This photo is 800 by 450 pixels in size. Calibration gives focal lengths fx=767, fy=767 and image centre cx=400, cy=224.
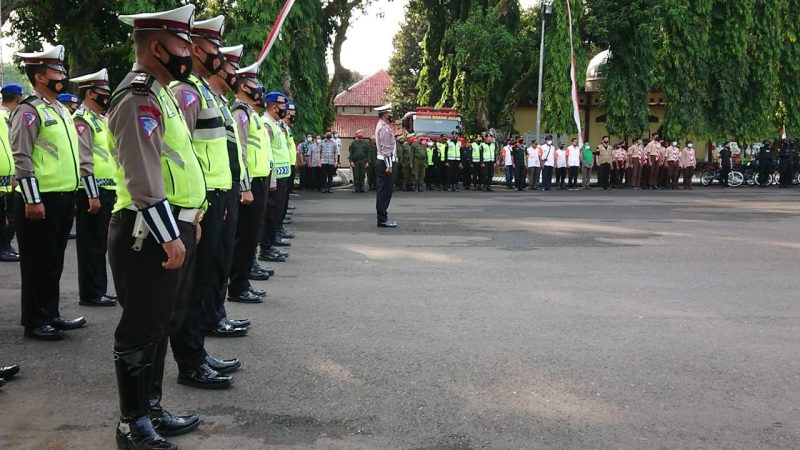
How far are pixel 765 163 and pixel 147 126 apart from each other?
102ft

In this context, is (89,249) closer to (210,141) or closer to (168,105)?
(210,141)

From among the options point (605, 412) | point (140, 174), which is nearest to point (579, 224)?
point (605, 412)

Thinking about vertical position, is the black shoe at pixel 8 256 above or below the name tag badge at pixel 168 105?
below

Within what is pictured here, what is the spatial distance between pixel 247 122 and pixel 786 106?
114 feet

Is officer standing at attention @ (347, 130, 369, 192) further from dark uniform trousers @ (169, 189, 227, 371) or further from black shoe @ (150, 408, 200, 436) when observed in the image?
black shoe @ (150, 408, 200, 436)

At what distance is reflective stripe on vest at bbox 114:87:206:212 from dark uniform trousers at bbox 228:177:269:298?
300cm

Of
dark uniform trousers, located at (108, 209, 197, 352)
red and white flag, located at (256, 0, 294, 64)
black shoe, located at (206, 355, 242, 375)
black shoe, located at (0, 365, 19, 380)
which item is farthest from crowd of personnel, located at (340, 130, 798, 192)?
dark uniform trousers, located at (108, 209, 197, 352)

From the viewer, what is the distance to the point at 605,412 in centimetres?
431

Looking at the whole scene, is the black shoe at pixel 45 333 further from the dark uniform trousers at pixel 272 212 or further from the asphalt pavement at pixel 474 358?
the dark uniform trousers at pixel 272 212

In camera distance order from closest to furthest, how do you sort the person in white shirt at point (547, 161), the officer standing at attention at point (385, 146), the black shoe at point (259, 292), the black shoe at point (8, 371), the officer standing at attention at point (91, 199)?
the black shoe at point (8, 371) → the officer standing at attention at point (91, 199) → the black shoe at point (259, 292) → the officer standing at attention at point (385, 146) → the person in white shirt at point (547, 161)

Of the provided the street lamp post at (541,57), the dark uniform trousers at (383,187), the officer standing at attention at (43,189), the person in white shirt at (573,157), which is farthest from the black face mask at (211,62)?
the street lamp post at (541,57)

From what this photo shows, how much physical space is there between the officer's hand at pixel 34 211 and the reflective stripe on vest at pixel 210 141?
5.85ft

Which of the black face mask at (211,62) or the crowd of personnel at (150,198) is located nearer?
the crowd of personnel at (150,198)

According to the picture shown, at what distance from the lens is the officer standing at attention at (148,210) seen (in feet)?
11.9
